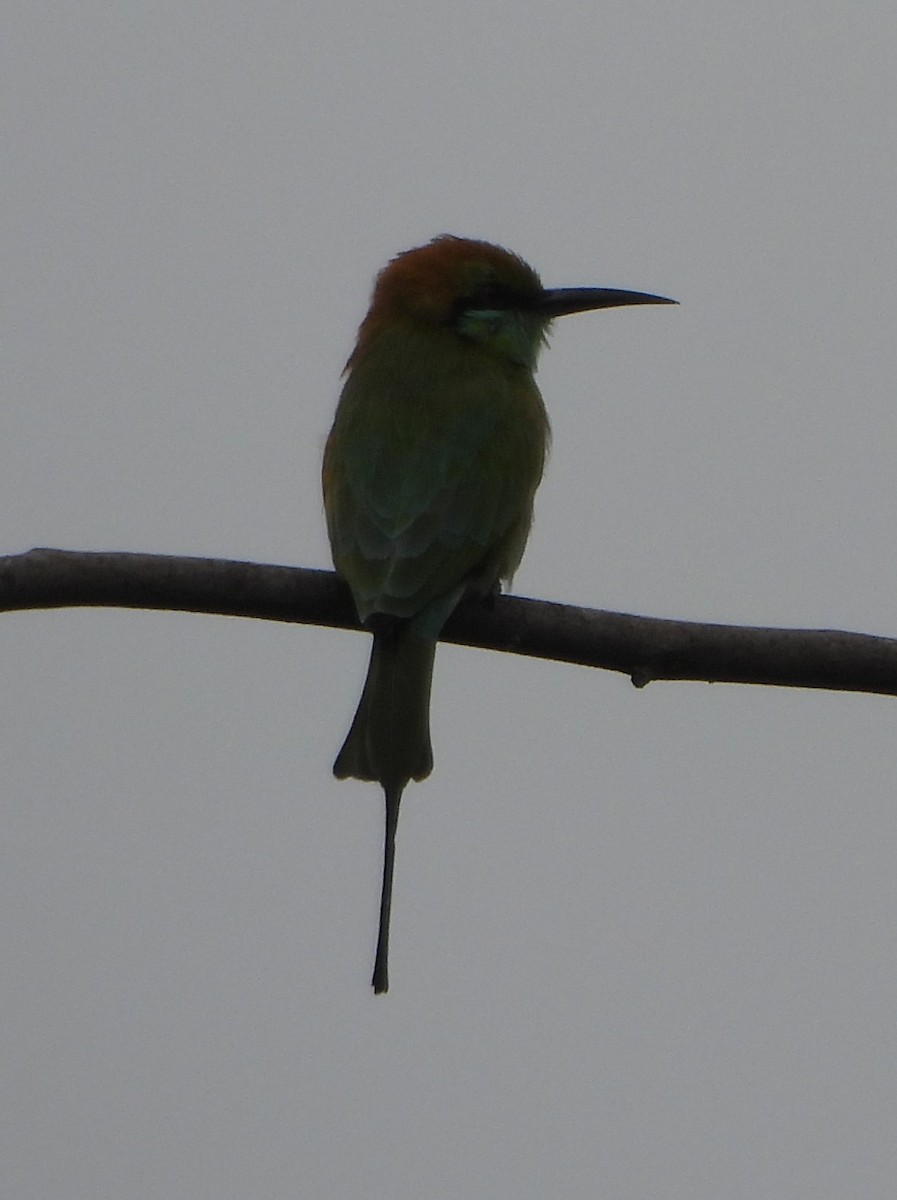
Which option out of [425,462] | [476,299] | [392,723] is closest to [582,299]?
[476,299]

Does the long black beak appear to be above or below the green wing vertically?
above

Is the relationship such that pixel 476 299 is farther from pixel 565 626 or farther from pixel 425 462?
pixel 565 626

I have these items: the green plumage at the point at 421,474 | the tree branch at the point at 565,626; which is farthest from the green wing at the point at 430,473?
the tree branch at the point at 565,626

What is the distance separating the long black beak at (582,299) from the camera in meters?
3.70

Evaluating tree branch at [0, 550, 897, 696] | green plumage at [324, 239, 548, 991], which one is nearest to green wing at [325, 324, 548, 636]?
green plumage at [324, 239, 548, 991]

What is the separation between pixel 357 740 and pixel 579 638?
20.4 inches

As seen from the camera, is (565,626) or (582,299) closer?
(565,626)

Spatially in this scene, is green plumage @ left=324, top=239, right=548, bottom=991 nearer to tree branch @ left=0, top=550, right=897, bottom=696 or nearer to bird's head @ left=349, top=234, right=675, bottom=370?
bird's head @ left=349, top=234, right=675, bottom=370

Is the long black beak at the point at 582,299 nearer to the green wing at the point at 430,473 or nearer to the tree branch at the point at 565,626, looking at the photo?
the green wing at the point at 430,473

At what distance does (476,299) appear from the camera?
3631 mm

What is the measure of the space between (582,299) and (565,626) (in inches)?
64.3

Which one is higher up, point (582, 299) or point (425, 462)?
point (582, 299)

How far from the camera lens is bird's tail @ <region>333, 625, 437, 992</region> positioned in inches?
102

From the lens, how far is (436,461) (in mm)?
3018
